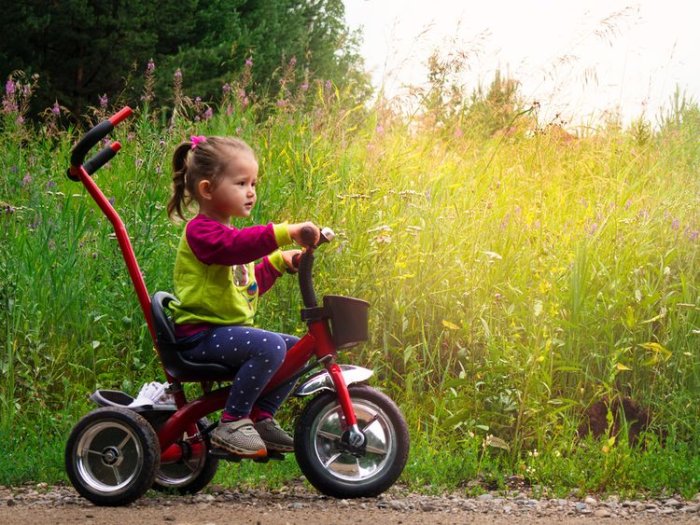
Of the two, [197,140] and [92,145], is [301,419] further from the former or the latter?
[92,145]

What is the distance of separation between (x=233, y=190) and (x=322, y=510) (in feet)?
4.62

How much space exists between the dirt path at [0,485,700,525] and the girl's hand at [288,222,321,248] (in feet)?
3.72

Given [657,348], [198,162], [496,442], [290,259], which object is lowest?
[496,442]

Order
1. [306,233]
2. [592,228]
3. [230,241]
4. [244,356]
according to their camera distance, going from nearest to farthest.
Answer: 1. [306,233]
2. [230,241]
3. [244,356]
4. [592,228]

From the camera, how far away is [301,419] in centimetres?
402

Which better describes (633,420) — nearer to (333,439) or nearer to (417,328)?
(417,328)

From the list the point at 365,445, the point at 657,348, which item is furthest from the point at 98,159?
the point at 657,348

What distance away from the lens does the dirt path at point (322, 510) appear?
12.7ft

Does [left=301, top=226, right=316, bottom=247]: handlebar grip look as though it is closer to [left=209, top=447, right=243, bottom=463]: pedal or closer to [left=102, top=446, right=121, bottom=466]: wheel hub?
[left=209, top=447, right=243, bottom=463]: pedal

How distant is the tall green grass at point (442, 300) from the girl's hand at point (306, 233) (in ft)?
5.17

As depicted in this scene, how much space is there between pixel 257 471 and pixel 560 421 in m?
1.76

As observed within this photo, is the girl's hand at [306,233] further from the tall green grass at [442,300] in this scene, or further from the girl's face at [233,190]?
the tall green grass at [442,300]

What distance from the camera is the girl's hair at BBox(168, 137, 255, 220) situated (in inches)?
156

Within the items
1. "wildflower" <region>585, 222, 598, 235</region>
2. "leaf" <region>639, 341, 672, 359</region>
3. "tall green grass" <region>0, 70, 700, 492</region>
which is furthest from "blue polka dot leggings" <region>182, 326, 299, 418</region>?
"wildflower" <region>585, 222, 598, 235</region>
